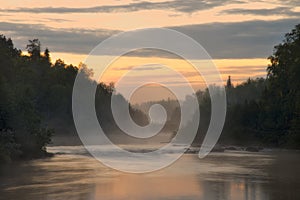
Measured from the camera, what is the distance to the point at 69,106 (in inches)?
6107

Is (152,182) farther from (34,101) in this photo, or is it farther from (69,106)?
(69,106)

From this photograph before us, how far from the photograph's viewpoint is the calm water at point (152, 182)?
32156 millimetres

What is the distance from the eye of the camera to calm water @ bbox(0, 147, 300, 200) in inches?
1266

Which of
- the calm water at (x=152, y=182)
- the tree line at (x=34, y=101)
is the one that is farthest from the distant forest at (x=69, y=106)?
the calm water at (x=152, y=182)

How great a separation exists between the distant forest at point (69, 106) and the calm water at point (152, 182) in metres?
8.92

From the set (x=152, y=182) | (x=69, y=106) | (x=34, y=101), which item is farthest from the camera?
(x=69, y=106)

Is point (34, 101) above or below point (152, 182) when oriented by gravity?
above

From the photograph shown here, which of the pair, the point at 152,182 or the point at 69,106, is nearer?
the point at 152,182

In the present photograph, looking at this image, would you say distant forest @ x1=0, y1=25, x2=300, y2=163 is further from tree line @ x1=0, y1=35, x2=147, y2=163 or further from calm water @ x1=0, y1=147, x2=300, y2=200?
calm water @ x1=0, y1=147, x2=300, y2=200

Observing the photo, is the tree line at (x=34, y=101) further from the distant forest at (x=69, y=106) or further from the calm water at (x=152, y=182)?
the calm water at (x=152, y=182)

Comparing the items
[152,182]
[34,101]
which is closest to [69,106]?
[34,101]

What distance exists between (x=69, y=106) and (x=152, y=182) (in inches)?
4667

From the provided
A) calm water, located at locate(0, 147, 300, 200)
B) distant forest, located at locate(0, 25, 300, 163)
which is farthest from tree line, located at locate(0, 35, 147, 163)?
calm water, located at locate(0, 147, 300, 200)

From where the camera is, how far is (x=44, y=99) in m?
147
